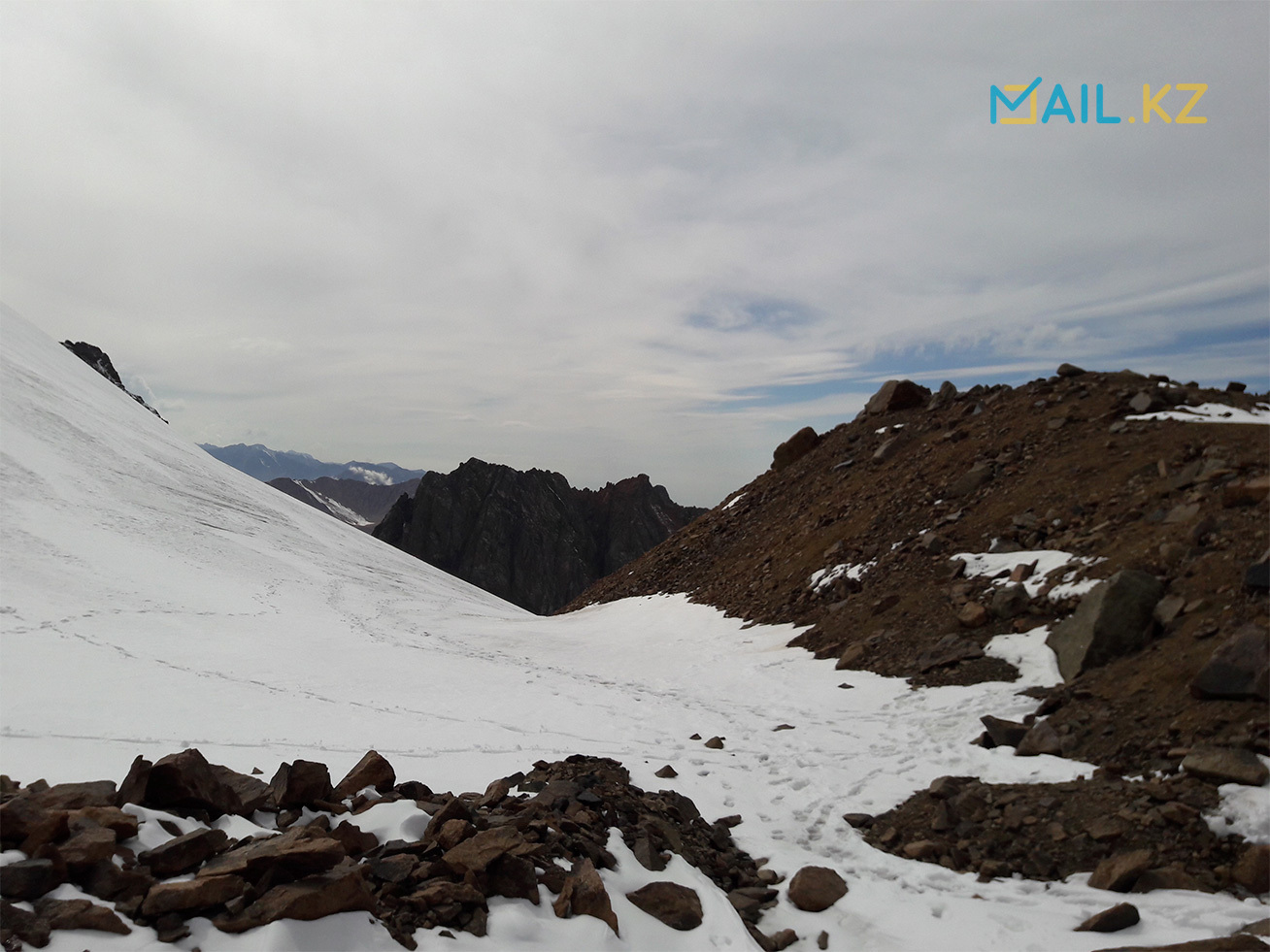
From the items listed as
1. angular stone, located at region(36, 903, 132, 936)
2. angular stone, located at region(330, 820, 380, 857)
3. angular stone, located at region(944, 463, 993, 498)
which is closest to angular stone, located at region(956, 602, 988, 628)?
angular stone, located at region(944, 463, 993, 498)

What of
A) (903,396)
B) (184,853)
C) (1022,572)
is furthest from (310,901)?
(903,396)

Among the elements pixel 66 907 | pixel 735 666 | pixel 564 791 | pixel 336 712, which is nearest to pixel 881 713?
pixel 735 666

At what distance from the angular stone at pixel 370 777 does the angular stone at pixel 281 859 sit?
8.50 ft

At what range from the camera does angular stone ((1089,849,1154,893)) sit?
22.2 feet

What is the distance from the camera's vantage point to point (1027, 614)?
13914 mm

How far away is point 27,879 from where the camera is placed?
4.28 metres

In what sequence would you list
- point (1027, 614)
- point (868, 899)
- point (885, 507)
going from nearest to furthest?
1. point (868, 899)
2. point (1027, 614)
3. point (885, 507)

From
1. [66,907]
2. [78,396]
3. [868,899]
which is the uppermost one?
[78,396]

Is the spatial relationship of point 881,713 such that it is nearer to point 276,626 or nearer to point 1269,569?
point 1269,569

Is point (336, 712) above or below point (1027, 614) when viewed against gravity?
below

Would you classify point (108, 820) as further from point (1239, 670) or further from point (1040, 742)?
point (1239, 670)

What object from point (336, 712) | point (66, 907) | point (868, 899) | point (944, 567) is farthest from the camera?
point (944, 567)

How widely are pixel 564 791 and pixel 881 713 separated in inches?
294

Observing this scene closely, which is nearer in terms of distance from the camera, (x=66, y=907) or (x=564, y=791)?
(x=66, y=907)
